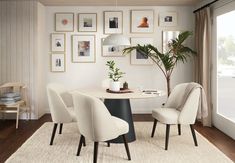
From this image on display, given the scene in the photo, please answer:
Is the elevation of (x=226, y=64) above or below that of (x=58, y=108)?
above

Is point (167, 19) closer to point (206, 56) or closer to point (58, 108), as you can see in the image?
point (206, 56)

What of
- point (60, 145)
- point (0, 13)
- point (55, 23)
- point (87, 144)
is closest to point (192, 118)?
point (87, 144)

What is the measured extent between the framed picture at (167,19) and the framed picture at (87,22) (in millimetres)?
1508

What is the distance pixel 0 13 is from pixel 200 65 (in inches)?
167

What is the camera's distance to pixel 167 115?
157 inches

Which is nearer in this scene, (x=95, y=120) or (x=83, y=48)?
(x=95, y=120)

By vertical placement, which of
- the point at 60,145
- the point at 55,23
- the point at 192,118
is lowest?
the point at 60,145

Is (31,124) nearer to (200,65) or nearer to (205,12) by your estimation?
(200,65)

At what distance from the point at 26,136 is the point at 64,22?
116 inches

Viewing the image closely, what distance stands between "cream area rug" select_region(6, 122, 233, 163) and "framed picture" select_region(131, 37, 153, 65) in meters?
2.25

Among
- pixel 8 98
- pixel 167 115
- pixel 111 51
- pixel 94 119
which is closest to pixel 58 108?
pixel 94 119

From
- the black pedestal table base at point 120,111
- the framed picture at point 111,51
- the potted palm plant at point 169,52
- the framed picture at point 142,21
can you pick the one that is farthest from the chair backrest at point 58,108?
the framed picture at point 142,21

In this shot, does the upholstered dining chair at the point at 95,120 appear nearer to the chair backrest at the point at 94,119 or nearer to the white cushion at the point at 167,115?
the chair backrest at the point at 94,119

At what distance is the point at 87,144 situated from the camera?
4094 mm
